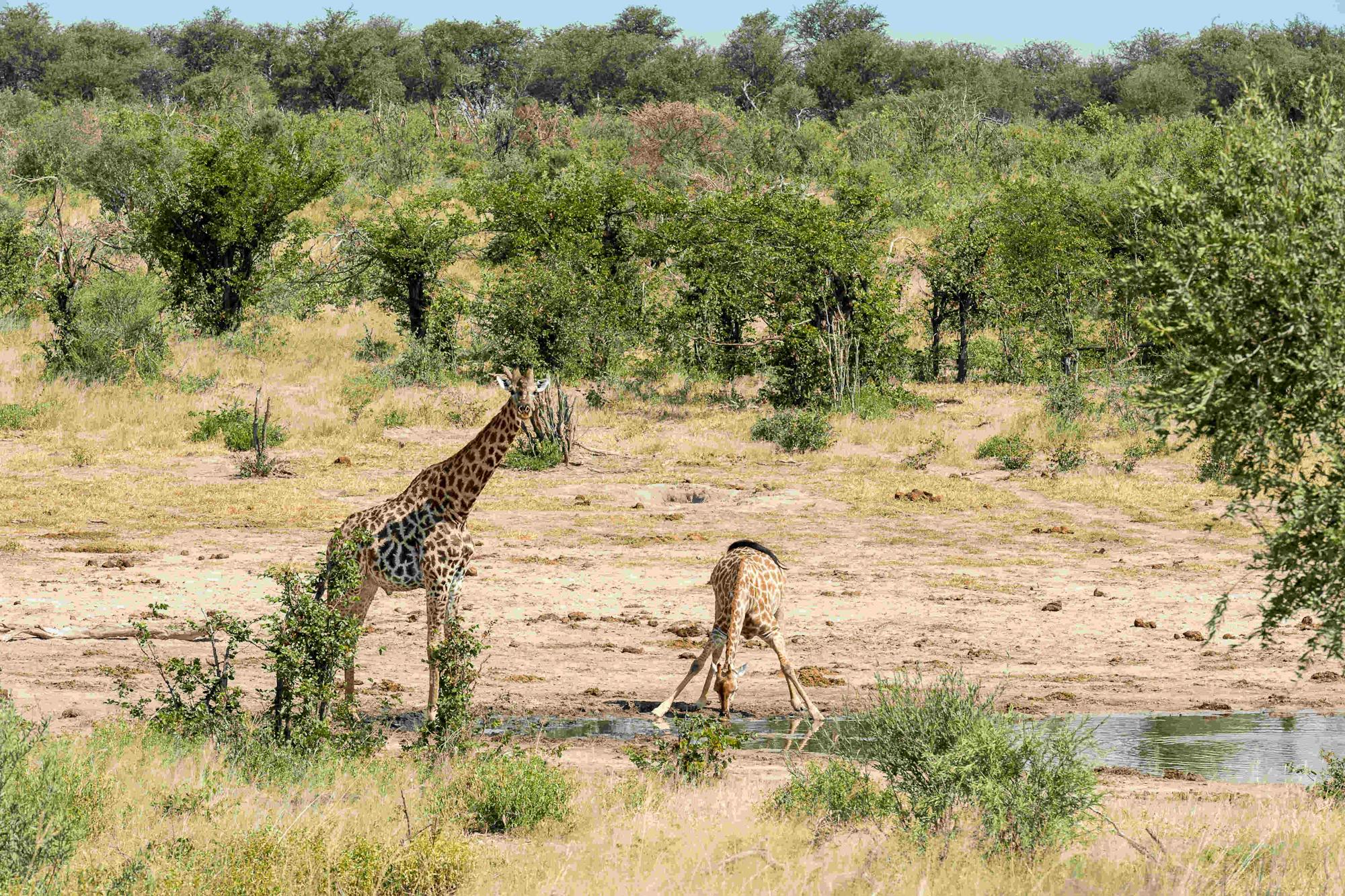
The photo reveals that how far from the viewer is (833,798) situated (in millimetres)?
8688

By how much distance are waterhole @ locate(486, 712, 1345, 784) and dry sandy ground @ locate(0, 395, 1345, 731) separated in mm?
331

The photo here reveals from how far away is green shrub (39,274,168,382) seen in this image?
2955 centimetres

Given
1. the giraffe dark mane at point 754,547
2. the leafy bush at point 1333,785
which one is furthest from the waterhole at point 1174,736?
the giraffe dark mane at point 754,547

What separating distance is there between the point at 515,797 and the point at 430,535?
3462mm

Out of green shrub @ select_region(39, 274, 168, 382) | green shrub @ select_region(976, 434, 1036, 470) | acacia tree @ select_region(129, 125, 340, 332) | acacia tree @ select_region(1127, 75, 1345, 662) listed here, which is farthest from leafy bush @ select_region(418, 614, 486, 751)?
acacia tree @ select_region(129, 125, 340, 332)

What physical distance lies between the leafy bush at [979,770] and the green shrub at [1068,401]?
19301 mm

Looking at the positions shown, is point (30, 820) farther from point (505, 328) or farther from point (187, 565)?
point (505, 328)

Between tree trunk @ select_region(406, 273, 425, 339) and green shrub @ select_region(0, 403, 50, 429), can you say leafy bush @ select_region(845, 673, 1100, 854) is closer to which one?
green shrub @ select_region(0, 403, 50, 429)

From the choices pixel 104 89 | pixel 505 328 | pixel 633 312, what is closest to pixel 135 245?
pixel 505 328

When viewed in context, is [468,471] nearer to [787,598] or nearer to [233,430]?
[787,598]

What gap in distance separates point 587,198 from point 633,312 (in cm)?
309

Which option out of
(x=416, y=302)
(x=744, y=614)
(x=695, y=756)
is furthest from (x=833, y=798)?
(x=416, y=302)

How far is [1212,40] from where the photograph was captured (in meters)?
86.4

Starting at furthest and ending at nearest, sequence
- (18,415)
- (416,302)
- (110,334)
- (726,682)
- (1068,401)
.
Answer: (416,302) → (110,334) → (1068,401) → (18,415) → (726,682)
